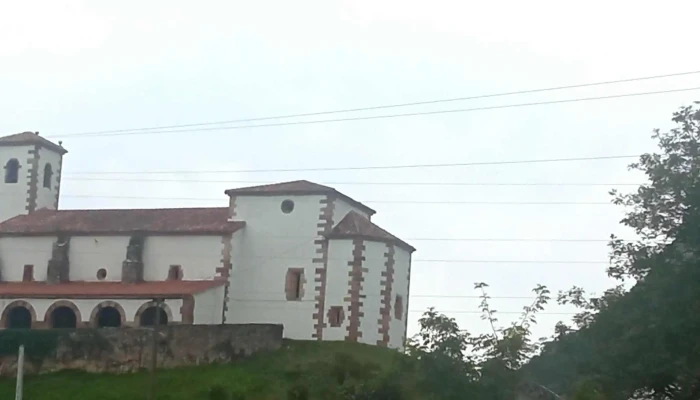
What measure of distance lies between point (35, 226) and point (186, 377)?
16.2 meters

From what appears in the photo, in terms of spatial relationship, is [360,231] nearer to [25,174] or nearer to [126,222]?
[126,222]

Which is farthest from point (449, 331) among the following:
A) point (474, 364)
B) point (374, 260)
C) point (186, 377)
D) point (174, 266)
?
point (174, 266)

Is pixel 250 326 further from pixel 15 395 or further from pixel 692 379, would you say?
pixel 692 379

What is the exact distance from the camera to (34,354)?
148 feet

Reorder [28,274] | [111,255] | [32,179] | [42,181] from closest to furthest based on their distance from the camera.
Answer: [111,255], [28,274], [32,179], [42,181]

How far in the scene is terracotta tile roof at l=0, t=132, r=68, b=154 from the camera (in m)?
58.7

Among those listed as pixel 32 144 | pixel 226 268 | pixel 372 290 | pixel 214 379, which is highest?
pixel 32 144

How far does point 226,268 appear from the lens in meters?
50.0

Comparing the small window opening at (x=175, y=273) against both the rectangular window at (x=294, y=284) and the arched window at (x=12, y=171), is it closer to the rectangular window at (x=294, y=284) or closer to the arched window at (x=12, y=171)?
the rectangular window at (x=294, y=284)

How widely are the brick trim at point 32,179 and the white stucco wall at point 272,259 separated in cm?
1396

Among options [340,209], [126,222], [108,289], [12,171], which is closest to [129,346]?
[108,289]

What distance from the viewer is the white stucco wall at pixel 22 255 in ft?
175

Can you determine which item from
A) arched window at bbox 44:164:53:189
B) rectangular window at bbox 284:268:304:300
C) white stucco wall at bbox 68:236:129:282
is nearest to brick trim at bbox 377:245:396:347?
rectangular window at bbox 284:268:304:300

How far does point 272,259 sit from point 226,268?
6.92 ft
